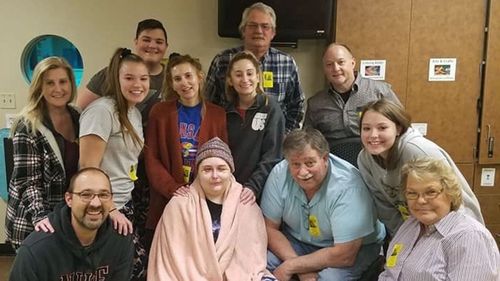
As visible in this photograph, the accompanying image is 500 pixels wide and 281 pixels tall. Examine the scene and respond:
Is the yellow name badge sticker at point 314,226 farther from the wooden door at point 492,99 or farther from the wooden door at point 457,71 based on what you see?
the wooden door at point 492,99

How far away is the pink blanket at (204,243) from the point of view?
7.27 ft

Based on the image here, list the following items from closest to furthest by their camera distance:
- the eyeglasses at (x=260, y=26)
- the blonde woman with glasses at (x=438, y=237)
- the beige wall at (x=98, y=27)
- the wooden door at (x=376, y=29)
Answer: the blonde woman with glasses at (x=438, y=237), the eyeglasses at (x=260, y=26), the wooden door at (x=376, y=29), the beige wall at (x=98, y=27)

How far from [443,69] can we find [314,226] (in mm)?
1980

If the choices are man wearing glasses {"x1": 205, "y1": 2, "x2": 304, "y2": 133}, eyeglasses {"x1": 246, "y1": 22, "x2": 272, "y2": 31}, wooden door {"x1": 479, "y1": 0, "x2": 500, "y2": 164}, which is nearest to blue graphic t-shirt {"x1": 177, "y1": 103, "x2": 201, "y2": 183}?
man wearing glasses {"x1": 205, "y1": 2, "x2": 304, "y2": 133}

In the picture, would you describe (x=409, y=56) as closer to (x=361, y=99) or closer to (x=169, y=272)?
(x=361, y=99)

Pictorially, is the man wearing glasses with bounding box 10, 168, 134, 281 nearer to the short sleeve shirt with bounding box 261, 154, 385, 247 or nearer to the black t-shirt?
the black t-shirt

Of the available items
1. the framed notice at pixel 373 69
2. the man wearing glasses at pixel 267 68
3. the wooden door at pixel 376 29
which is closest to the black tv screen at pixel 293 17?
the wooden door at pixel 376 29

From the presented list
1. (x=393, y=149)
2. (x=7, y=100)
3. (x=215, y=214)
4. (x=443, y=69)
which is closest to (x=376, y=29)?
(x=443, y=69)

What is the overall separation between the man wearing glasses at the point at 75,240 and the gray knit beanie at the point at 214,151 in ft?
1.66

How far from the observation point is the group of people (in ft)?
6.23

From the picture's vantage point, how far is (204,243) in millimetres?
2258

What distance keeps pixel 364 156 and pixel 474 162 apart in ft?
6.02

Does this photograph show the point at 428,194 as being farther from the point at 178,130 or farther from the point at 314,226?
the point at 178,130

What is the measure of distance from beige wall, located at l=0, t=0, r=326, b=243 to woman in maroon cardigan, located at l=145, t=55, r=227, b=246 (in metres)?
1.45
